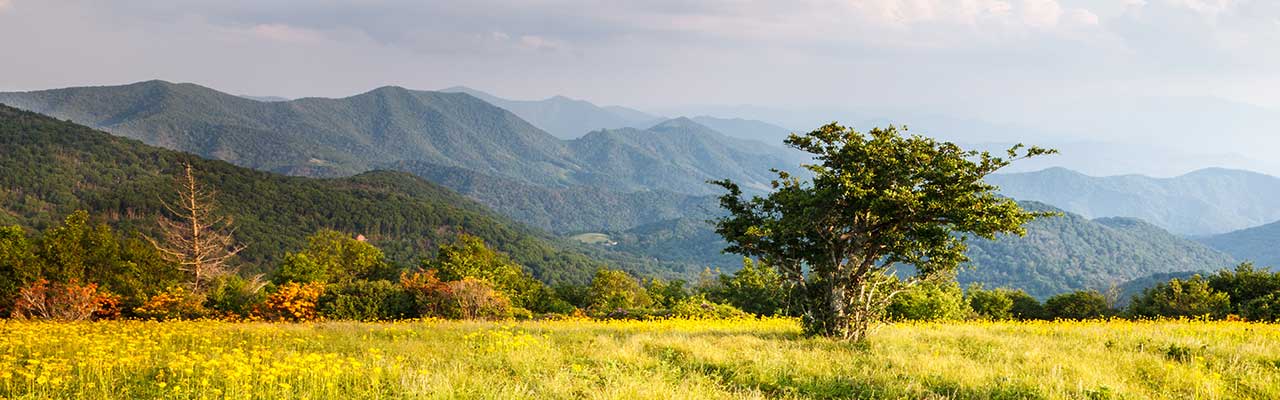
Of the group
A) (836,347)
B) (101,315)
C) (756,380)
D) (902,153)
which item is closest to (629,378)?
(756,380)

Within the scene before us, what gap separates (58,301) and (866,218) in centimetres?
2794

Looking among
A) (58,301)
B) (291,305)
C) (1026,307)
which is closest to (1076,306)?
(1026,307)

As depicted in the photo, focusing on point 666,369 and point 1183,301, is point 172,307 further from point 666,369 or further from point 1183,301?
point 1183,301

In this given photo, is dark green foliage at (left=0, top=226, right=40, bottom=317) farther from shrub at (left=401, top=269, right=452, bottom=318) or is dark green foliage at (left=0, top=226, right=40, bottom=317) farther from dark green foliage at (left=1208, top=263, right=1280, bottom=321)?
dark green foliage at (left=1208, top=263, right=1280, bottom=321)

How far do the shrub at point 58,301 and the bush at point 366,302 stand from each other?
7507mm

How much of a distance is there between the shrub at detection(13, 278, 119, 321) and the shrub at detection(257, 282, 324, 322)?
214 inches

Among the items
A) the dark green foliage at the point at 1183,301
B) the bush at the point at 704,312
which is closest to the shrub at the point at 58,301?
the bush at the point at 704,312

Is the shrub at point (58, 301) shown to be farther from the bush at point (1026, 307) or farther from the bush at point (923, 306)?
the bush at point (1026, 307)

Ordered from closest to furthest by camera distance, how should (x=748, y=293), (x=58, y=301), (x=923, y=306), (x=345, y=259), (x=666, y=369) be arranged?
1. (x=666, y=369)
2. (x=58, y=301)
3. (x=923, y=306)
4. (x=748, y=293)
5. (x=345, y=259)

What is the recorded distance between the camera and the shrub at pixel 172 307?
78.3 ft

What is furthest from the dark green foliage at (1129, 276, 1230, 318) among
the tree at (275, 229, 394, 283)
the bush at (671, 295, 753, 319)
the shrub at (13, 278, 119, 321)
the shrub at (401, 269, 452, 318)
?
the tree at (275, 229, 394, 283)

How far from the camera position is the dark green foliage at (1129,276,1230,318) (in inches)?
1199

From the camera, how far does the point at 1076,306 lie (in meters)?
40.9

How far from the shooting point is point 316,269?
44312mm
